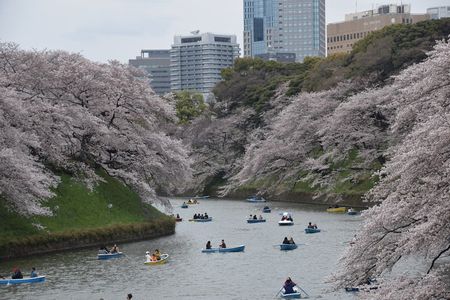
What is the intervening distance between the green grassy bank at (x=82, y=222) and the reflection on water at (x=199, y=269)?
1.12 meters

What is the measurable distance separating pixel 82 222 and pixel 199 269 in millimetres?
11716

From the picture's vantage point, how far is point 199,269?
147 feet

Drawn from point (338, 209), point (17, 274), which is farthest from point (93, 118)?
point (338, 209)

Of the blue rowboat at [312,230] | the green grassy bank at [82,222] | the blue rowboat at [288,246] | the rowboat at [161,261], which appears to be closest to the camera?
the rowboat at [161,261]

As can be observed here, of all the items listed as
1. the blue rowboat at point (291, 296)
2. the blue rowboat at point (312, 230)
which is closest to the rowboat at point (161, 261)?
the blue rowboat at point (291, 296)

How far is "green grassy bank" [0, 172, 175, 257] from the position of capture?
159 feet

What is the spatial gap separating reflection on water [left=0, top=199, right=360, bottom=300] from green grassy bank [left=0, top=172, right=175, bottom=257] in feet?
3.66

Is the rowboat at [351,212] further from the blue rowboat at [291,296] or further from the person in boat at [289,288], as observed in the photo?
the blue rowboat at [291,296]

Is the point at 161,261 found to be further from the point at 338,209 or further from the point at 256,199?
the point at 256,199

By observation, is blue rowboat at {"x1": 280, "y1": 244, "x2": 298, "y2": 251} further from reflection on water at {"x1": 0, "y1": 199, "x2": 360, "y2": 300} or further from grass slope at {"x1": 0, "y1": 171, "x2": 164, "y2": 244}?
grass slope at {"x1": 0, "y1": 171, "x2": 164, "y2": 244}

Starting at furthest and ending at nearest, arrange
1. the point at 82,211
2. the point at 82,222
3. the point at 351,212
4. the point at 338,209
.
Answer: the point at 338,209 → the point at 351,212 → the point at 82,211 → the point at 82,222

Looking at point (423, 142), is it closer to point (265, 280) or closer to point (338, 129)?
point (265, 280)

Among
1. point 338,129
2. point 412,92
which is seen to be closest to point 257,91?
point 338,129

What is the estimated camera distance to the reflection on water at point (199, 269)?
38062mm
